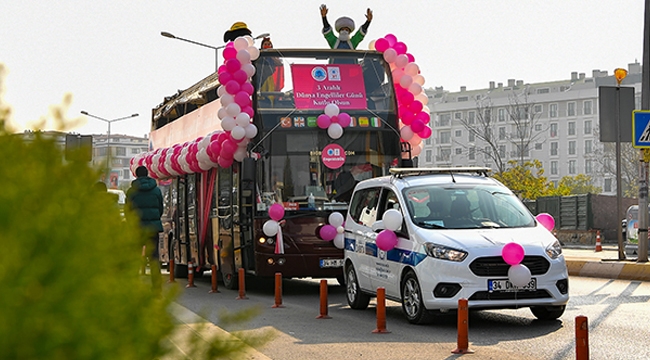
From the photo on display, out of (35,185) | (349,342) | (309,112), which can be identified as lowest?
(349,342)

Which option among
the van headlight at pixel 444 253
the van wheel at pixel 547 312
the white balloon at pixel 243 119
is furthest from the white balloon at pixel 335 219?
the van headlight at pixel 444 253

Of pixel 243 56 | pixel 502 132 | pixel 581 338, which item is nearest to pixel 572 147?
pixel 502 132

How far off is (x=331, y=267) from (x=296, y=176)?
5.03ft

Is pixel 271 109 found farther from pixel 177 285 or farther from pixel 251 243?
pixel 177 285

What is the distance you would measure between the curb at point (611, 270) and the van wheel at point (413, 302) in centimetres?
827

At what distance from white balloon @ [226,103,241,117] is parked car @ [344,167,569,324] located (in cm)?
316

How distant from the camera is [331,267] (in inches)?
645

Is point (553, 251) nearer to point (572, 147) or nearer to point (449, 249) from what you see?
point (449, 249)

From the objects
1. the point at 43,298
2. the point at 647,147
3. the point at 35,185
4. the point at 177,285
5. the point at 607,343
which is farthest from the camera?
the point at 647,147

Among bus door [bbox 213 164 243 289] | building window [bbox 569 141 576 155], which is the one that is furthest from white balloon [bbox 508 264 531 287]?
building window [bbox 569 141 576 155]

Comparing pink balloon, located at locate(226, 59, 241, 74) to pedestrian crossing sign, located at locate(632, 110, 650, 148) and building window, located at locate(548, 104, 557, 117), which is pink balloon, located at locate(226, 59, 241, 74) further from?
building window, located at locate(548, 104, 557, 117)

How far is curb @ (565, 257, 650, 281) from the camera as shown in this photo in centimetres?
1888

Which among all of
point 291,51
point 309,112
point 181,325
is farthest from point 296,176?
point 181,325

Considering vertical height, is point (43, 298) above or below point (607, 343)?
above
